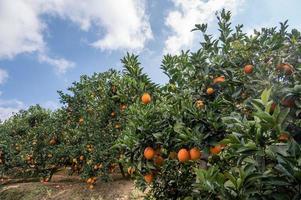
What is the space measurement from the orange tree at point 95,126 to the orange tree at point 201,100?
16.8 feet

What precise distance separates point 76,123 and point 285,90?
1184cm

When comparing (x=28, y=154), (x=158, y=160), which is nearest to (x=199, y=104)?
(x=158, y=160)

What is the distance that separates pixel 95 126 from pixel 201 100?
25.7 ft

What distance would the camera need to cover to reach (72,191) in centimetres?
1209

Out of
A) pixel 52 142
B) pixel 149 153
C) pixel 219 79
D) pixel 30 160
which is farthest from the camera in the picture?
pixel 30 160

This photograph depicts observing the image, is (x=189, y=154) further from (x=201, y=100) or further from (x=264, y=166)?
(x=264, y=166)

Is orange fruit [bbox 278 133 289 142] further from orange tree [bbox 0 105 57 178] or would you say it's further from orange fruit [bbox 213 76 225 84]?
orange tree [bbox 0 105 57 178]

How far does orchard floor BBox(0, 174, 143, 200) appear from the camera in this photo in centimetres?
1107

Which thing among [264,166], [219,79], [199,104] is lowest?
[264,166]

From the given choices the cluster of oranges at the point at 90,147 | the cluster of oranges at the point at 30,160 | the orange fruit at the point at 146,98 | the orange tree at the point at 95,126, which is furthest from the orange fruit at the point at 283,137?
the cluster of oranges at the point at 30,160

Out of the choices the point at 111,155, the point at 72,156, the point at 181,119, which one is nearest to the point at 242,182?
the point at 181,119

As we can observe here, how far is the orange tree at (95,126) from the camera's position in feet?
37.9

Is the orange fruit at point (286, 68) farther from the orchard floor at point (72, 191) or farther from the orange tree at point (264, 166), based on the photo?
the orchard floor at point (72, 191)

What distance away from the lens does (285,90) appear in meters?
2.98
